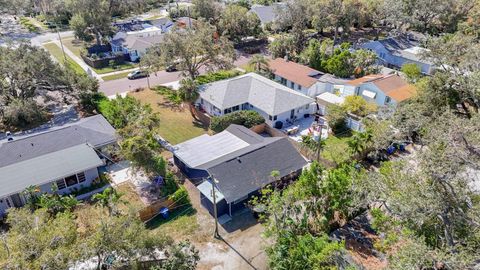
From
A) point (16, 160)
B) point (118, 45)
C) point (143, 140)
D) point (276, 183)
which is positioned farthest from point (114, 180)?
point (118, 45)

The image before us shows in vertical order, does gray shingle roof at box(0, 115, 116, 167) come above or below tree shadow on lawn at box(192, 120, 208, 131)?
above

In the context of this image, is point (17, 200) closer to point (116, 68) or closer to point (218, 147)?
point (218, 147)

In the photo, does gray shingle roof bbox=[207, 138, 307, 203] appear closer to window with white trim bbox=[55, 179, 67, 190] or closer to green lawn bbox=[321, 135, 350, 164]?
green lawn bbox=[321, 135, 350, 164]

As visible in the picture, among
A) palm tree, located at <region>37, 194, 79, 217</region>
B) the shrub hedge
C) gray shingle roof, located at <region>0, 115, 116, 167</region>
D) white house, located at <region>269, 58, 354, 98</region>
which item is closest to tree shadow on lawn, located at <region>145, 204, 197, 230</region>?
palm tree, located at <region>37, 194, 79, 217</region>

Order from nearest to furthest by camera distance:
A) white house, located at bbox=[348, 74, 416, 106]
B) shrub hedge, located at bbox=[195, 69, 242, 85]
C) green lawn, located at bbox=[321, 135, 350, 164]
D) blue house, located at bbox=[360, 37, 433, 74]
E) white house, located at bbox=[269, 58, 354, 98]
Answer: green lawn, located at bbox=[321, 135, 350, 164]
white house, located at bbox=[348, 74, 416, 106]
white house, located at bbox=[269, 58, 354, 98]
shrub hedge, located at bbox=[195, 69, 242, 85]
blue house, located at bbox=[360, 37, 433, 74]

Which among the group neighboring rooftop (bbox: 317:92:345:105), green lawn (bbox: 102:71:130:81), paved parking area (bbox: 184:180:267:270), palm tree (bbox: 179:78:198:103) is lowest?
paved parking area (bbox: 184:180:267:270)

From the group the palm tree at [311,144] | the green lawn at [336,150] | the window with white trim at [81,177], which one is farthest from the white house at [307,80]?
the window with white trim at [81,177]

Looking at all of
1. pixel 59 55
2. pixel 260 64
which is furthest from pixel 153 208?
pixel 59 55

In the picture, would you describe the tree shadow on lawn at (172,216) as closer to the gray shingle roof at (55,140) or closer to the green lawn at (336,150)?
the gray shingle roof at (55,140)

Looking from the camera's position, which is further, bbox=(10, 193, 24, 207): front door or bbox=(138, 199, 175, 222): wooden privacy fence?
bbox=(10, 193, 24, 207): front door
